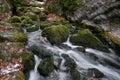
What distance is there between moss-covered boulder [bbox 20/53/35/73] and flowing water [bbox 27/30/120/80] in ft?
0.80

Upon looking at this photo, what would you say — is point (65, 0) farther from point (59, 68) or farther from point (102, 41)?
point (59, 68)

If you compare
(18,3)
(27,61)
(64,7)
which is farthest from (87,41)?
(18,3)

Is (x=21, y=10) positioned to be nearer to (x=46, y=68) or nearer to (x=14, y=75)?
(x=46, y=68)

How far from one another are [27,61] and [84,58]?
353 centimetres

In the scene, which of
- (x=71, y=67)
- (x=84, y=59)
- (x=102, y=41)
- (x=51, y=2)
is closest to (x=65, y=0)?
(x=51, y=2)

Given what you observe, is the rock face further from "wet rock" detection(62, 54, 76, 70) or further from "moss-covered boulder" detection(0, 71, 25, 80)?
"moss-covered boulder" detection(0, 71, 25, 80)

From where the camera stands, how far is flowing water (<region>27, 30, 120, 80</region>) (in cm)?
1001

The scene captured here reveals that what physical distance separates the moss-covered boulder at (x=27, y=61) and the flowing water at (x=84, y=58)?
0.24 m

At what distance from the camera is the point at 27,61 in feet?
29.7

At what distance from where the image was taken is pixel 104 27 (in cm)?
1429

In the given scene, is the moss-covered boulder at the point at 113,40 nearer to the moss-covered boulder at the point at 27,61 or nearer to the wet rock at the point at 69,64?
the wet rock at the point at 69,64

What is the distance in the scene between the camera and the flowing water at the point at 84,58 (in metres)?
10.0

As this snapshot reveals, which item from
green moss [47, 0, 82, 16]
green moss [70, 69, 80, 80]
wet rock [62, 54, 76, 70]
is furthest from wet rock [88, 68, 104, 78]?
green moss [47, 0, 82, 16]

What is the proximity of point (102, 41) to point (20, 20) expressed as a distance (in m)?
7.18
